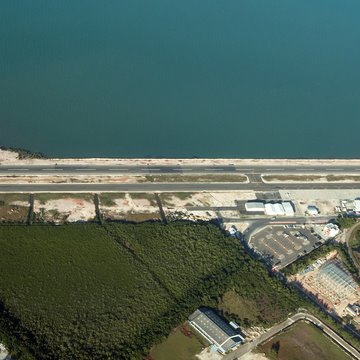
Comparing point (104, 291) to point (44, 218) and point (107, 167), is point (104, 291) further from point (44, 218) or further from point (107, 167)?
point (107, 167)

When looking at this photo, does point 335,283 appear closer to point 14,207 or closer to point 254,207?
point 254,207

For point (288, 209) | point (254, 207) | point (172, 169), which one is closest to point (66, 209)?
point (172, 169)

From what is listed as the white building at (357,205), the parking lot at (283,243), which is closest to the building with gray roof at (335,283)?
the parking lot at (283,243)

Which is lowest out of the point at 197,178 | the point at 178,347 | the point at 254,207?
the point at 178,347

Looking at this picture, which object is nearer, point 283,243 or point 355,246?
point 283,243

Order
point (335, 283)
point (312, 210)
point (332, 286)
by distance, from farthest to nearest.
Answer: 1. point (312, 210)
2. point (332, 286)
3. point (335, 283)

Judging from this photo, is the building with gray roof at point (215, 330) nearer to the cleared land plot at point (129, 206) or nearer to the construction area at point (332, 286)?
the construction area at point (332, 286)
